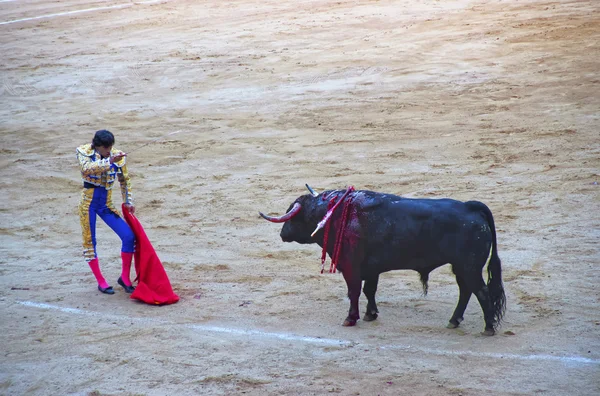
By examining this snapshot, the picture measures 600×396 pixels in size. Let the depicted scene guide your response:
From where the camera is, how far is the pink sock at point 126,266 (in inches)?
310

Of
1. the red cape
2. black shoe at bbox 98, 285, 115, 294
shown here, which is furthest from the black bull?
black shoe at bbox 98, 285, 115, 294

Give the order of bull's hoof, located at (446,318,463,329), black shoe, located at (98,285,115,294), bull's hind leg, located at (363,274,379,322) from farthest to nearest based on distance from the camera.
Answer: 1. black shoe, located at (98,285,115,294)
2. bull's hind leg, located at (363,274,379,322)
3. bull's hoof, located at (446,318,463,329)

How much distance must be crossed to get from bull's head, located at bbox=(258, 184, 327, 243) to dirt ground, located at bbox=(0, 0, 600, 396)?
70 cm

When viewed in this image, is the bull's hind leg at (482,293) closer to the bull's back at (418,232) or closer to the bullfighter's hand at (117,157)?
the bull's back at (418,232)

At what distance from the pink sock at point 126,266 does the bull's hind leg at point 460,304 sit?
3.13m

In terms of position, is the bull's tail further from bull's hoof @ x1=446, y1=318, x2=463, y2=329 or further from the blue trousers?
the blue trousers

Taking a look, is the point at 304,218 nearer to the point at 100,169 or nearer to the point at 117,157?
the point at 117,157

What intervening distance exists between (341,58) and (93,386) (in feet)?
34.2

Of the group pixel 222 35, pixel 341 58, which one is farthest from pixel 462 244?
pixel 222 35

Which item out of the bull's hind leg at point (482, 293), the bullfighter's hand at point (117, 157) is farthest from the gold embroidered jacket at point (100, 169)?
the bull's hind leg at point (482, 293)

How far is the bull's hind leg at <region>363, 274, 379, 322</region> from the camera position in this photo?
6965 mm

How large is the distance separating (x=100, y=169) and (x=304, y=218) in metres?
1.95

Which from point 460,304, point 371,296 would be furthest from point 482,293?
point 371,296

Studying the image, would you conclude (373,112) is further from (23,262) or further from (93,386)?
→ (93,386)
